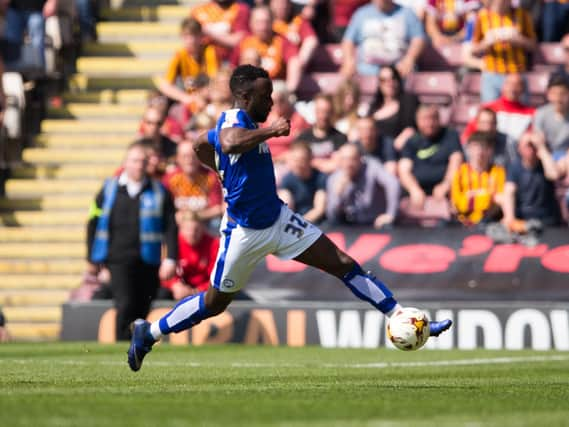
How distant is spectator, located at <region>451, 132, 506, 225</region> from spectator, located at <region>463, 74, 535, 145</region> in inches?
43.9

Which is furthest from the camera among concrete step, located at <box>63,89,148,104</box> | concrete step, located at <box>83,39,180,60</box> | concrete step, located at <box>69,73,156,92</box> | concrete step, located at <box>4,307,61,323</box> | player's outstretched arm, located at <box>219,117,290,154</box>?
concrete step, located at <box>83,39,180,60</box>

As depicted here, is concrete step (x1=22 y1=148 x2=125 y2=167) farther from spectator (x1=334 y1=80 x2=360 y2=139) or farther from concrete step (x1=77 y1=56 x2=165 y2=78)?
spectator (x1=334 y1=80 x2=360 y2=139)

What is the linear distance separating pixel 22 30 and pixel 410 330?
11924 millimetres

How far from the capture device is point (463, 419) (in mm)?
6465

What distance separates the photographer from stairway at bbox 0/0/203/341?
18422mm

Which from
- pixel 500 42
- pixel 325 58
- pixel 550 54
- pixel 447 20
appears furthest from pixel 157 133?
pixel 550 54

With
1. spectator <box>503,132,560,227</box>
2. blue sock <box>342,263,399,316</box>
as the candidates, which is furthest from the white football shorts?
spectator <box>503,132,560,227</box>

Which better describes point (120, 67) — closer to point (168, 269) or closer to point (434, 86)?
point (434, 86)

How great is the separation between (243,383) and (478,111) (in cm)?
892

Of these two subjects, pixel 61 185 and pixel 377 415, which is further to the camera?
pixel 61 185

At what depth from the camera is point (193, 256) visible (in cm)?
1620

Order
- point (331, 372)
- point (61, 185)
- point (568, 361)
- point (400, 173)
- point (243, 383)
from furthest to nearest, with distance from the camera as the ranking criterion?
point (61, 185) < point (400, 173) < point (568, 361) < point (331, 372) < point (243, 383)

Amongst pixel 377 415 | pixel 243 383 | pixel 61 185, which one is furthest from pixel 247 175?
pixel 61 185

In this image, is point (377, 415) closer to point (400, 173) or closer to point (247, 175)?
point (247, 175)
